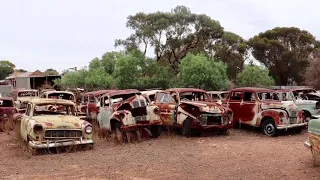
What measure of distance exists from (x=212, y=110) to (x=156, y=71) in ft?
66.9

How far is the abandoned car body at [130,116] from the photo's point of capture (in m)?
12.3

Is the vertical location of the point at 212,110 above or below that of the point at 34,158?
above

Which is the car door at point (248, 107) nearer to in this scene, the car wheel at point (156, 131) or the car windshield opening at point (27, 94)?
the car wheel at point (156, 131)

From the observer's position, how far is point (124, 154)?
10102mm

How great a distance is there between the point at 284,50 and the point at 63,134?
3732 centimetres

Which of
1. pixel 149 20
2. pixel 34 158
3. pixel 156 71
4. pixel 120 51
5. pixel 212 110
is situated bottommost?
pixel 34 158

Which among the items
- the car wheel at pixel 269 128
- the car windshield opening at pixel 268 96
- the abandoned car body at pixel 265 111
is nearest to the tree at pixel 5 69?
the abandoned car body at pixel 265 111

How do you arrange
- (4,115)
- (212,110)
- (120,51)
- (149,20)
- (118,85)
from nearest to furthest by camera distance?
1. (212,110)
2. (4,115)
3. (118,85)
4. (149,20)
5. (120,51)

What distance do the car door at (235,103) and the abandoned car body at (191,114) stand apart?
1.31 m

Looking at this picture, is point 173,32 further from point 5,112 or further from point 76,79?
point 5,112

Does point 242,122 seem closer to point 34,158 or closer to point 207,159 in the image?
point 207,159

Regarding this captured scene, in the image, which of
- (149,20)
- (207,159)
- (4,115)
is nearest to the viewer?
(207,159)

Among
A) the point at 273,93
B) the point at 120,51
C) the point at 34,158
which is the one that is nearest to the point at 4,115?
the point at 34,158

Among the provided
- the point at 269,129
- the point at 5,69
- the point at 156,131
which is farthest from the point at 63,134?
the point at 5,69
